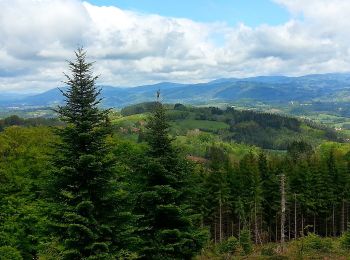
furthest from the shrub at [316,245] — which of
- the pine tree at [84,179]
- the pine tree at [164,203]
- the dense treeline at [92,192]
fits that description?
the pine tree at [84,179]

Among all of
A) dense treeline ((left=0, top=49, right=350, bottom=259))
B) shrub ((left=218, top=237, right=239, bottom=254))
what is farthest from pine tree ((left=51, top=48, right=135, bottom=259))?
shrub ((left=218, top=237, right=239, bottom=254))

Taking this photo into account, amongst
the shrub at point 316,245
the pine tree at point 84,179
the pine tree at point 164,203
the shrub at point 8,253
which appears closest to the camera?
the pine tree at point 84,179

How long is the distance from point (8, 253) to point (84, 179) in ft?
59.7

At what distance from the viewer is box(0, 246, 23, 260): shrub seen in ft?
113

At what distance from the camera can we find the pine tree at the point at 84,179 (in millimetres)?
20469

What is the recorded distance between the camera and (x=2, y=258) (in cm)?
3384

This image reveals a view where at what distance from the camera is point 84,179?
21.5 m

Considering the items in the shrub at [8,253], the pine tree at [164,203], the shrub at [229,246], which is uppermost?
the pine tree at [164,203]

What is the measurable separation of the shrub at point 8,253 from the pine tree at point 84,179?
52.5ft

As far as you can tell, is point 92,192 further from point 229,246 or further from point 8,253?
point 229,246

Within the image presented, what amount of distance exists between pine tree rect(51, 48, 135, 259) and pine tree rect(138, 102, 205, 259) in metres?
4.45

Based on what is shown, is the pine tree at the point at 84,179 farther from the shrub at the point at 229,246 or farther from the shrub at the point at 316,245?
the shrub at the point at 316,245

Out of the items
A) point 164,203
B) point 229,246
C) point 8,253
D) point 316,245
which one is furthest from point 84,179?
point 316,245

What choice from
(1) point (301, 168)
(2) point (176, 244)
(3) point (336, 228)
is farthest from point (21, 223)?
(3) point (336, 228)
